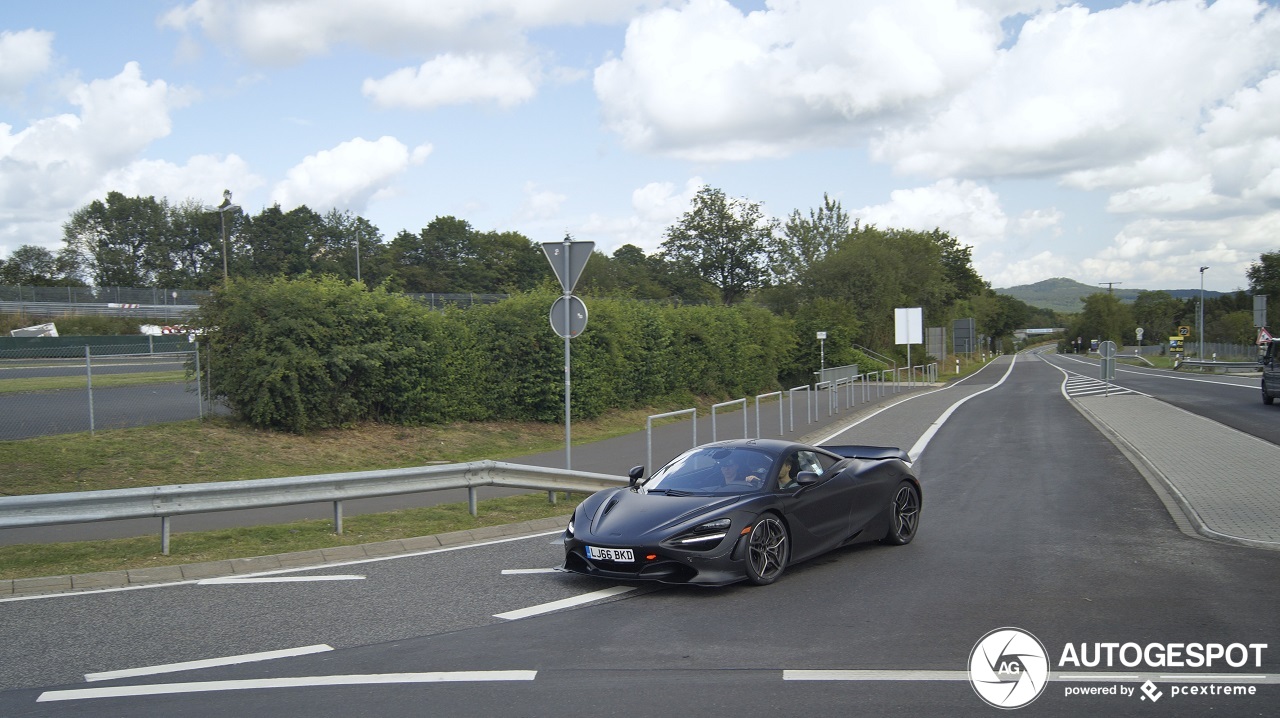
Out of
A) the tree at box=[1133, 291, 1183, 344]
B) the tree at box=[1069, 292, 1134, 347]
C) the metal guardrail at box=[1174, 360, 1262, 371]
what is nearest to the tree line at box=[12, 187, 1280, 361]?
the metal guardrail at box=[1174, 360, 1262, 371]

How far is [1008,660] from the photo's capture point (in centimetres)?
556

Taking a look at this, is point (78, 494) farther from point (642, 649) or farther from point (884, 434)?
point (884, 434)

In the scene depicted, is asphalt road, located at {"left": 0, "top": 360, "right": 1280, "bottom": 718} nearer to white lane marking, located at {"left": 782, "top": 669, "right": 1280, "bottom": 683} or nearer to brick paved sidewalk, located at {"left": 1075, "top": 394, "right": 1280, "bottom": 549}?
white lane marking, located at {"left": 782, "top": 669, "right": 1280, "bottom": 683}

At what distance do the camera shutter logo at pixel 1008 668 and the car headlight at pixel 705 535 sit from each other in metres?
2.13

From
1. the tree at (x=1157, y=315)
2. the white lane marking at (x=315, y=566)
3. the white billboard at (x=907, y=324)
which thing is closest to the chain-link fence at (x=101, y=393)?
the white lane marking at (x=315, y=566)

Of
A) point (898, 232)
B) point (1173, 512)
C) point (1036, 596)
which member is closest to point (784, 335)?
point (1173, 512)

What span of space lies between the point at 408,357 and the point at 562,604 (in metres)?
12.2

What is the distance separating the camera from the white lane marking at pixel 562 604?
22.5ft

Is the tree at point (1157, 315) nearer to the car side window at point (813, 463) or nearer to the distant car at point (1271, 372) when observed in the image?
the distant car at point (1271, 372)

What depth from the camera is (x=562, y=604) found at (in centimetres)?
713

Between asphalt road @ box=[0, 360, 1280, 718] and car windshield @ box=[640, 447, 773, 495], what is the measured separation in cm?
90

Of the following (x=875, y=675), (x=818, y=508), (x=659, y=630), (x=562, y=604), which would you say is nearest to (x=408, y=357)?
(x=818, y=508)

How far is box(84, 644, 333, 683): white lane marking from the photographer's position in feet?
18.2

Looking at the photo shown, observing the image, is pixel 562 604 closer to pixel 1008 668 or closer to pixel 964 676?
pixel 964 676
